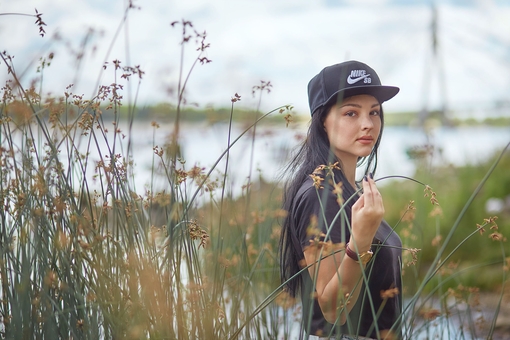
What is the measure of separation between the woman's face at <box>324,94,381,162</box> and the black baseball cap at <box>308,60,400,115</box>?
0.03 meters

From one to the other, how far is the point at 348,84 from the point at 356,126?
0.13 m

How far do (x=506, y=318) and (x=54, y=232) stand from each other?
2986 millimetres

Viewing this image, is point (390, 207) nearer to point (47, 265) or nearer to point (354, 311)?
point (354, 311)

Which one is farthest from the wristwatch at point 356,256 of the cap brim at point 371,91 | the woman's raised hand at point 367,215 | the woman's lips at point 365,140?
the cap brim at point 371,91

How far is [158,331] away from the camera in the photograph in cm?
172

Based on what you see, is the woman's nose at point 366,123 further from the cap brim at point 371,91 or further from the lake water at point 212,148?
the lake water at point 212,148

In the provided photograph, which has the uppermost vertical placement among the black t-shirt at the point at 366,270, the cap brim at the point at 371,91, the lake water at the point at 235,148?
the cap brim at the point at 371,91

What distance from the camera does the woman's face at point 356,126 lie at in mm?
1988

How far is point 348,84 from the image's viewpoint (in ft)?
6.58

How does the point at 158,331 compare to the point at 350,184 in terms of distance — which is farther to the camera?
the point at 350,184

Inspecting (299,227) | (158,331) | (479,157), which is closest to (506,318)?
(299,227)

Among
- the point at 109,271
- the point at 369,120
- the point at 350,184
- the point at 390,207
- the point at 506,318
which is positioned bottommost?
the point at 506,318

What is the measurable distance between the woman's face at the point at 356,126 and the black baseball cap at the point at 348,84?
0.09 ft

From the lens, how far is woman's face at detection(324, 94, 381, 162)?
1.99m
